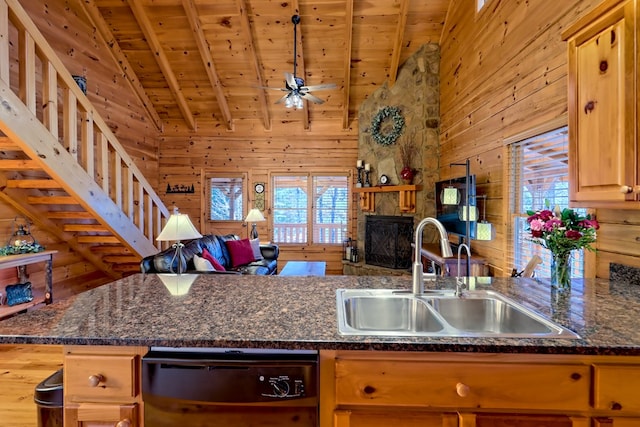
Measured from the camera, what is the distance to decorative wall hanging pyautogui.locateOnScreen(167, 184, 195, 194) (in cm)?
672

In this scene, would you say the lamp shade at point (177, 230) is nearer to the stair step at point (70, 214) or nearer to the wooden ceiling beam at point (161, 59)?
the stair step at point (70, 214)

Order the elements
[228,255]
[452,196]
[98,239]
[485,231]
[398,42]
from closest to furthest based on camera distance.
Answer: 1. [485,231]
2. [452,196]
3. [98,239]
4. [398,42]
5. [228,255]

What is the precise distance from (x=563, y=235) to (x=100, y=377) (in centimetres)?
206

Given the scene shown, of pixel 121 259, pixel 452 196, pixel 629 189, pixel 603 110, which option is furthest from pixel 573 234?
pixel 121 259

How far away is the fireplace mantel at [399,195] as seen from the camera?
17.0 ft

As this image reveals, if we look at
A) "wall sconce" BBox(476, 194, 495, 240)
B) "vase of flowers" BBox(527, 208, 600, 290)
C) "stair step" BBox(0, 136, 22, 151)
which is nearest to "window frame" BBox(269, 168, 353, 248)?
"wall sconce" BBox(476, 194, 495, 240)

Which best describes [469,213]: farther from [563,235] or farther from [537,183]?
[563,235]

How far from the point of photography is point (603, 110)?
59.9 inches

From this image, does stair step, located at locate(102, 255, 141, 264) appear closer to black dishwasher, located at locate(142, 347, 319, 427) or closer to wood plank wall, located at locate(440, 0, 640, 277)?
black dishwasher, located at locate(142, 347, 319, 427)

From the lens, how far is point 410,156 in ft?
17.5

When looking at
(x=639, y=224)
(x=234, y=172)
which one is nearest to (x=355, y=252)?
(x=234, y=172)

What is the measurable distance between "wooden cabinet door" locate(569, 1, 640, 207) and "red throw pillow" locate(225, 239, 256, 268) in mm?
4210

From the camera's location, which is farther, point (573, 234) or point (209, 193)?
point (209, 193)

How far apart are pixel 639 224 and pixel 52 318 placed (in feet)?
8.81
